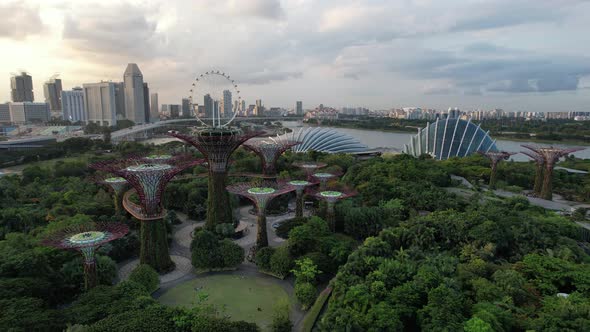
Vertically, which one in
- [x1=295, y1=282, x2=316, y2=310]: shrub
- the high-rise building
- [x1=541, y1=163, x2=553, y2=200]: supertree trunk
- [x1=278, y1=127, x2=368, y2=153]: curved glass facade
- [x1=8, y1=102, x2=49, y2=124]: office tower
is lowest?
[x1=295, y1=282, x2=316, y2=310]: shrub

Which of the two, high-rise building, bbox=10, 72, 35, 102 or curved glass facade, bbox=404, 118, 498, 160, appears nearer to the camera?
curved glass facade, bbox=404, 118, 498, 160

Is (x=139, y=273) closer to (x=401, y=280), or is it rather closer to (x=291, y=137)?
(x=401, y=280)

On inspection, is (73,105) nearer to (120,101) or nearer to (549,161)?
(120,101)

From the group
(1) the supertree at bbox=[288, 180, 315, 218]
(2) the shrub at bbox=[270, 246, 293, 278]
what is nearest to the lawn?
(2) the shrub at bbox=[270, 246, 293, 278]

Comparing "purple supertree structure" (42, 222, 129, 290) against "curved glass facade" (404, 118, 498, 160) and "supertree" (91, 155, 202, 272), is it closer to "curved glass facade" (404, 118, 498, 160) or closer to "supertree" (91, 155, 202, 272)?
"supertree" (91, 155, 202, 272)

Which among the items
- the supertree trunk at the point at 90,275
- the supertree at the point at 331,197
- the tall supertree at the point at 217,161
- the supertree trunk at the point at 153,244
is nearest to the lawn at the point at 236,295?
the supertree trunk at the point at 153,244

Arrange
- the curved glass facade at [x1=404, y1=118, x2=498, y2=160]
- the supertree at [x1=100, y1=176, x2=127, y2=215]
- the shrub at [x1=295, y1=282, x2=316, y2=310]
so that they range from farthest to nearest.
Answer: the curved glass facade at [x1=404, y1=118, x2=498, y2=160], the supertree at [x1=100, y1=176, x2=127, y2=215], the shrub at [x1=295, y1=282, x2=316, y2=310]

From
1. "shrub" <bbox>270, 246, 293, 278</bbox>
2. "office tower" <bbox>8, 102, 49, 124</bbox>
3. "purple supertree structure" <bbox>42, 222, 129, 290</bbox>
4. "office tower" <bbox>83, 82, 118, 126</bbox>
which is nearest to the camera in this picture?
"purple supertree structure" <bbox>42, 222, 129, 290</bbox>
